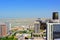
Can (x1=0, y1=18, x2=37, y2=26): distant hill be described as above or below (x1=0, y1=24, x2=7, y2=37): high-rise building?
above

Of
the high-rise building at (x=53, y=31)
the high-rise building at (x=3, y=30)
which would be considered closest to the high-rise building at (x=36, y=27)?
the high-rise building at (x=3, y=30)

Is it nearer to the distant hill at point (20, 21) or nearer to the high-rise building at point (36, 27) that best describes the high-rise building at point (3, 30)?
the distant hill at point (20, 21)

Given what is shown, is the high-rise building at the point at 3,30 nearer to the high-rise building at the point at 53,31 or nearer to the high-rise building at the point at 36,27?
the high-rise building at the point at 36,27

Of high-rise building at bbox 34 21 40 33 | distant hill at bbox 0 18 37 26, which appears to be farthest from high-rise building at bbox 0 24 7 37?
high-rise building at bbox 34 21 40 33

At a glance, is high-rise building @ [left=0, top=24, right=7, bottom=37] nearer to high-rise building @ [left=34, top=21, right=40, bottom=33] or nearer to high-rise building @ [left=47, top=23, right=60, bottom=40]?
high-rise building @ [left=34, top=21, right=40, bottom=33]

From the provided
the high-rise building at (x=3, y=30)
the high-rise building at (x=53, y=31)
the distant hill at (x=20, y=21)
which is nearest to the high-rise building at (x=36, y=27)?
the distant hill at (x=20, y=21)

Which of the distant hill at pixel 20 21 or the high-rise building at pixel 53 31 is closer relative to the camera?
the high-rise building at pixel 53 31

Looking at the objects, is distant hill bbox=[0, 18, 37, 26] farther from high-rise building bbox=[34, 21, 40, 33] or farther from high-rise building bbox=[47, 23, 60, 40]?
high-rise building bbox=[47, 23, 60, 40]

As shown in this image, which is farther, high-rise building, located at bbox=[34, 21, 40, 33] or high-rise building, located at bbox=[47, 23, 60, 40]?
high-rise building, located at bbox=[34, 21, 40, 33]

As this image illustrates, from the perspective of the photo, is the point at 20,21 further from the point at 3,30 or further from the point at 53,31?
the point at 53,31

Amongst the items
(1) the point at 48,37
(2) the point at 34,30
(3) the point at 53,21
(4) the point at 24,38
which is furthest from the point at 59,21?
(2) the point at 34,30

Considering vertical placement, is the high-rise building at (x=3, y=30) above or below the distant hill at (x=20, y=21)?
below
